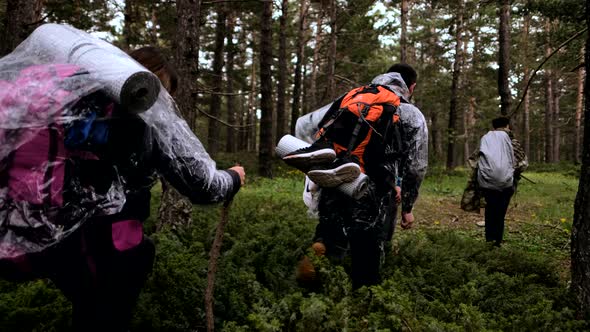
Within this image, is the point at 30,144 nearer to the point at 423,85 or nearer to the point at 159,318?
the point at 159,318

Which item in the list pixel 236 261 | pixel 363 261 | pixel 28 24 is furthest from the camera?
pixel 28 24

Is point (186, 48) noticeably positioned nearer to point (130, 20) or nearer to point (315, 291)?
point (315, 291)

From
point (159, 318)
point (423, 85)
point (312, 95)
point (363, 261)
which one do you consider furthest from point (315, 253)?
point (423, 85)

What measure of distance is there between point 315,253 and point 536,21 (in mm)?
30663

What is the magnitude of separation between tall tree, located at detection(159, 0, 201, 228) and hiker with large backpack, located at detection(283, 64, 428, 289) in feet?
6.41

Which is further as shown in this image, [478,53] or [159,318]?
[478,53]

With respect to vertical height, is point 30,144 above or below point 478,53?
below

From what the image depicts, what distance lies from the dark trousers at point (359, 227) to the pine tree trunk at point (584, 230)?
5.11 ft

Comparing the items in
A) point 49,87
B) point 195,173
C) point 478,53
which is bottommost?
point 195,173

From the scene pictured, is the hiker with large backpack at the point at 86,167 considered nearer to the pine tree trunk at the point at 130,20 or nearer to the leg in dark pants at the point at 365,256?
the leg in dark pants at the point at 365,256

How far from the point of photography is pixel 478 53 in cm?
2448

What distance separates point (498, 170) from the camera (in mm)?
5547

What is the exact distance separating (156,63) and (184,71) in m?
3.18

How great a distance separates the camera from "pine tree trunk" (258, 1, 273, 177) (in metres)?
12.7
